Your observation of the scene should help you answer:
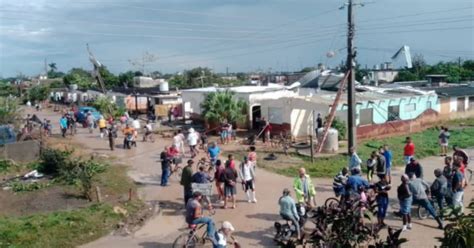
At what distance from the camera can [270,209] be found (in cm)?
1461

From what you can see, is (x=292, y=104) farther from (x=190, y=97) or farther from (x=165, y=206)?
(x=165, y=206)

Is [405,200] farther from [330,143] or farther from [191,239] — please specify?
[330,143]

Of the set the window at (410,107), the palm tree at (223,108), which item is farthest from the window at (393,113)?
the palm tree at (223,108)

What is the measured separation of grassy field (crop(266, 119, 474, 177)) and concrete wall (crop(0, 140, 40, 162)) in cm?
1182

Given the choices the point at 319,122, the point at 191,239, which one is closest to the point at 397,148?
the point at 319,122

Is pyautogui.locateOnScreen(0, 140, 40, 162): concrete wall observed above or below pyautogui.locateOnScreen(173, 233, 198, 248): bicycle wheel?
above

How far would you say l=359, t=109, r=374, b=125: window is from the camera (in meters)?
29.9

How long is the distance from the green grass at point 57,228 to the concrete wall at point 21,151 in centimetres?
1037

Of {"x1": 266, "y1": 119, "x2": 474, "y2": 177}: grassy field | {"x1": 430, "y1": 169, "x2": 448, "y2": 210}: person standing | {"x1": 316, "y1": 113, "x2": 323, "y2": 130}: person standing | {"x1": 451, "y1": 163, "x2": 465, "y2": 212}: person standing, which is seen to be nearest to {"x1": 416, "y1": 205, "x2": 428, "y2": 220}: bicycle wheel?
{"x1": 430, "y1": 169, "x2": 448, "y2": 210}: person standing

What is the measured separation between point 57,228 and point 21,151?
12.5 m

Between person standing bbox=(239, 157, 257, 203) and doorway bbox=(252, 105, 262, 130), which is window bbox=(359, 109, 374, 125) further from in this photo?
person standing bbox=(239, 157, 257, 203)

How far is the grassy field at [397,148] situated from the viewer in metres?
20.0

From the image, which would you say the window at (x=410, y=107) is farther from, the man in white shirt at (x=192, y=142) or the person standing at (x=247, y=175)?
the person standing at (x=247, y=175)

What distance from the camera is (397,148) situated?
82.9ft
